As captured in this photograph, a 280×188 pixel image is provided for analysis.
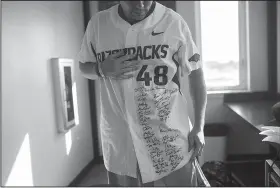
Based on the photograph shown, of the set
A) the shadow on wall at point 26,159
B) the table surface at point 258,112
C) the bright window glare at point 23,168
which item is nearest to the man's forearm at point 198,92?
the table surface at point 258,112

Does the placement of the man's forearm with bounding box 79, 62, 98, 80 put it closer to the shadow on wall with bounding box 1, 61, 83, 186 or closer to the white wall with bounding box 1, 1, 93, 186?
the white wall with bounding box 1, 1, 93, 186

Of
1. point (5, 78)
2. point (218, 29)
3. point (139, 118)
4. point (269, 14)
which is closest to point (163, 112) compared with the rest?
point (139, 118)

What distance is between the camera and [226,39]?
48 cm

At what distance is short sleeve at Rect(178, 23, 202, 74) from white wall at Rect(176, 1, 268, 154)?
36 mm

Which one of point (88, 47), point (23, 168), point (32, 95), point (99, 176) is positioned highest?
point (88, 47)

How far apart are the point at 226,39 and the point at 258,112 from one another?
0.62 ft

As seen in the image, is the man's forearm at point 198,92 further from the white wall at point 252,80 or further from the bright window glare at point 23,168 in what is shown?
the bright window glare at point 23,168

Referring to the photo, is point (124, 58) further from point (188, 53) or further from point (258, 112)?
point (258, 112)

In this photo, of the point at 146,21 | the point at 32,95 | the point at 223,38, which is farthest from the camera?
the point at 32,95

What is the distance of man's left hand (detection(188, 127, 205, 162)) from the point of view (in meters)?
0.42

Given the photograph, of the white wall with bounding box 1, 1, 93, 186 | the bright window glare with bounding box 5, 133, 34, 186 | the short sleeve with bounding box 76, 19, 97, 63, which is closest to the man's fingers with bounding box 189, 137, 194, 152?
the short sleeve with bounding box 76, 19, 97, 63

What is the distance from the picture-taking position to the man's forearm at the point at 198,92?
394 millimetres

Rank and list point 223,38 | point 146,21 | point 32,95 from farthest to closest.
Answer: point 32,95, point 223,38, point 146,21

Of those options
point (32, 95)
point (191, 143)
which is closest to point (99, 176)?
point (191, 143)
